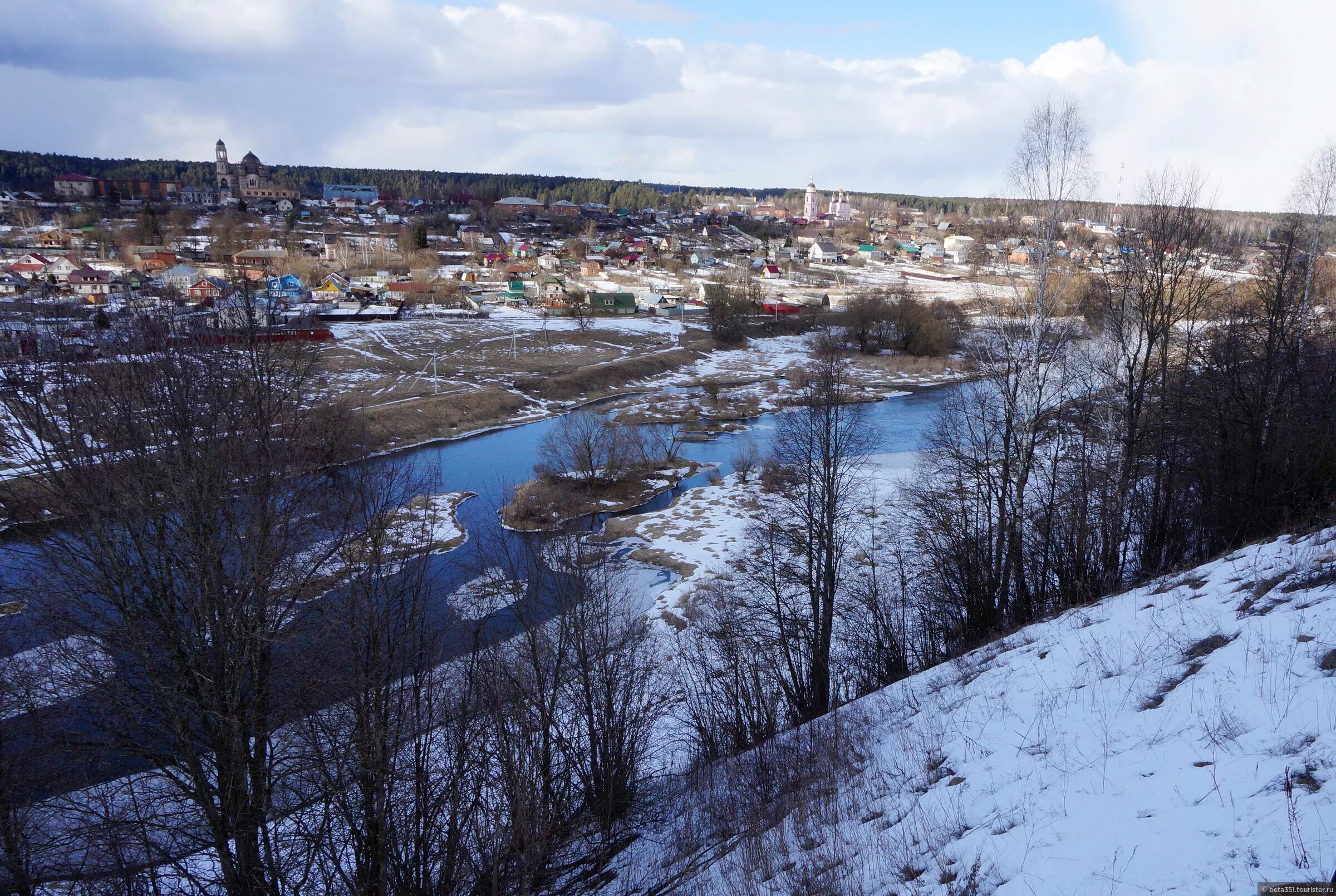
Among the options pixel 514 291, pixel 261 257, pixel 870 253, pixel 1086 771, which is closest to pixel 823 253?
pixel 870 253

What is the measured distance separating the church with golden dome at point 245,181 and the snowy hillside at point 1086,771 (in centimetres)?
12564

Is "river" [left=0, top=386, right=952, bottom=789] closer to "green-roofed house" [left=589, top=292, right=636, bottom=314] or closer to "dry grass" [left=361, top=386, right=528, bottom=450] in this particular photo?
"dry grass" [left=361, top=386, right=528, bottom=450]

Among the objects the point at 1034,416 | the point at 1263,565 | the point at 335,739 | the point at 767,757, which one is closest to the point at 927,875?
the point at 767,757

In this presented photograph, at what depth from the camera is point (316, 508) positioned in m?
9.81

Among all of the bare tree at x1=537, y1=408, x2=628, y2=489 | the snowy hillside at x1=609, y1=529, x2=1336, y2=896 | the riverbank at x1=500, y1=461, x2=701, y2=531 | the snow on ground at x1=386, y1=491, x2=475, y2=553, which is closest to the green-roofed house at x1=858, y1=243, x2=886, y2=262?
the bare tree at x1=537, y1=408, x2=628, y2=489

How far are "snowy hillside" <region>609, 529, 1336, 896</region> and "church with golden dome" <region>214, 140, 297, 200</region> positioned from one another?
125642 millimetres

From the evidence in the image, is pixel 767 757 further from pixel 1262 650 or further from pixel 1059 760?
pixel 1262 650

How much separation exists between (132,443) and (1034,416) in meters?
11.2

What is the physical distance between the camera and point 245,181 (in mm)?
117500

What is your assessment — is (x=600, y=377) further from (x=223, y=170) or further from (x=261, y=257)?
(x=223, y=170)

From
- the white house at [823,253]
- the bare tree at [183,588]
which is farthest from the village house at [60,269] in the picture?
the white house at [823,253]

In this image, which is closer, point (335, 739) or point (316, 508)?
point (335, 739)

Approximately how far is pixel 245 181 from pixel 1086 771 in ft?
Result: 453

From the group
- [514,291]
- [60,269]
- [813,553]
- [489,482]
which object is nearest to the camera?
[813,553]
